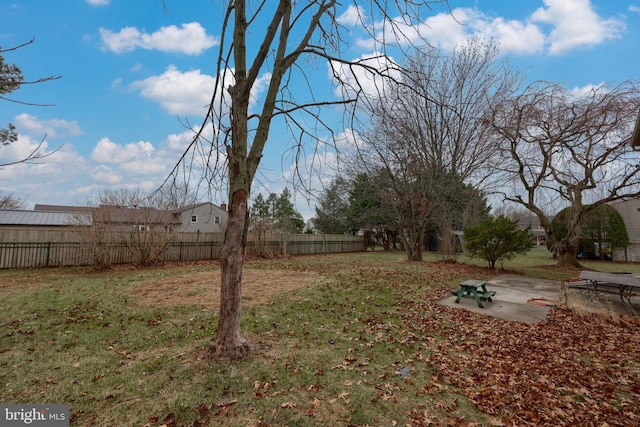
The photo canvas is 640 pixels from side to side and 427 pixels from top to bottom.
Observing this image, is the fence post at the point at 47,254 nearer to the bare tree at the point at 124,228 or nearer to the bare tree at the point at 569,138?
the bare tree at the point at 124,228

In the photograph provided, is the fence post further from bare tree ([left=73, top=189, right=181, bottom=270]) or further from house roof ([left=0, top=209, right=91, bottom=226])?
house roof ([left=0, top=209, right=91, bottom=226])

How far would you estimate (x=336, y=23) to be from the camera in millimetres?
3336

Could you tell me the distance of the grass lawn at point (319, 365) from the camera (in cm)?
245

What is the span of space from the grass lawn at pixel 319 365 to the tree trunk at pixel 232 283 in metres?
0.16

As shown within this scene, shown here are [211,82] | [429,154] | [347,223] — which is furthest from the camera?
[347,223]

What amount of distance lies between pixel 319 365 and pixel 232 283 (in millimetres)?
1301

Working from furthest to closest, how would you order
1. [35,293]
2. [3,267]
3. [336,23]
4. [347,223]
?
[347,223] → [3,267] → [35,293] → [336,23]

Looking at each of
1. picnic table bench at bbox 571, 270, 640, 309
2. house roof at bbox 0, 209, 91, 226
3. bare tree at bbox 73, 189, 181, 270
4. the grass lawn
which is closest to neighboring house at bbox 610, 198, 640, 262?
picnic table bench at bbox 571, 270, 640, 309

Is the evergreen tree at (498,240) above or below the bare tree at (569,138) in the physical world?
below

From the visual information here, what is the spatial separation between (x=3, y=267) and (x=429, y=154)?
17.3m

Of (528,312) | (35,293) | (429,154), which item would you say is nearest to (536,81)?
(429,154)

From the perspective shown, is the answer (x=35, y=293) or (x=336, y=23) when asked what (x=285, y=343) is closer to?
(x=336, y=23)

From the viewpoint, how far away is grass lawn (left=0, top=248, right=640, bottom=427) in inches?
96.5

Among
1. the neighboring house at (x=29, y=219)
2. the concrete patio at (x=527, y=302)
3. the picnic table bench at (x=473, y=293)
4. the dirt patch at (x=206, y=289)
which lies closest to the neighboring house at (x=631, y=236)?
the concrete patio at (x=527, y=302)
